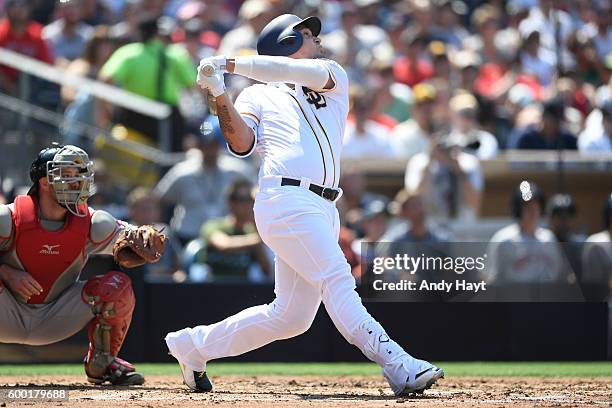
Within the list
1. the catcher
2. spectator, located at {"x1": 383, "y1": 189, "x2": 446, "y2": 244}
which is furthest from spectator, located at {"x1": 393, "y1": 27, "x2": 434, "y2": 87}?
the catcher

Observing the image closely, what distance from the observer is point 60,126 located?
11.5 meters

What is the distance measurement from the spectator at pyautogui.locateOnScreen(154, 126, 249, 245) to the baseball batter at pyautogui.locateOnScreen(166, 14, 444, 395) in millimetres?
4961

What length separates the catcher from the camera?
7.19 meters

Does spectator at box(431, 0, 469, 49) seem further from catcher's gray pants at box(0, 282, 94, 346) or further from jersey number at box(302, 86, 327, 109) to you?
catcher's gray pants at box(0, 282, 94, 346)

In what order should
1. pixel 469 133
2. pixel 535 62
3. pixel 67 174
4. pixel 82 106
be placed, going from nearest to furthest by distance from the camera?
pixel 67 174 < pixel 82 106 < pixel 469 133 < pixel 535 62

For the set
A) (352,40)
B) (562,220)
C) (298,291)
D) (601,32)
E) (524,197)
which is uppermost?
(601,32)

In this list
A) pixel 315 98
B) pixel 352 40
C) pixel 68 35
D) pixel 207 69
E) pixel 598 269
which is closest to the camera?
pixel 207 69

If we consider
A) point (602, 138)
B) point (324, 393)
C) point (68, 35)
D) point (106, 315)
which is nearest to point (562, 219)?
point (602, 138)

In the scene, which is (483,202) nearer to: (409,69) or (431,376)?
(409,69)

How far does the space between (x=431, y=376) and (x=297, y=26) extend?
7.01ft

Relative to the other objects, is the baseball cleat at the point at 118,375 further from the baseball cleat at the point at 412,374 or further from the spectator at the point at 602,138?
the spectator at the point at 602,138

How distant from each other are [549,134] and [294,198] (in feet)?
23.5

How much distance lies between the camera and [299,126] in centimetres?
680

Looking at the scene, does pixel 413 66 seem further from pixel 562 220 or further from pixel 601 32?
pixel 562 220
